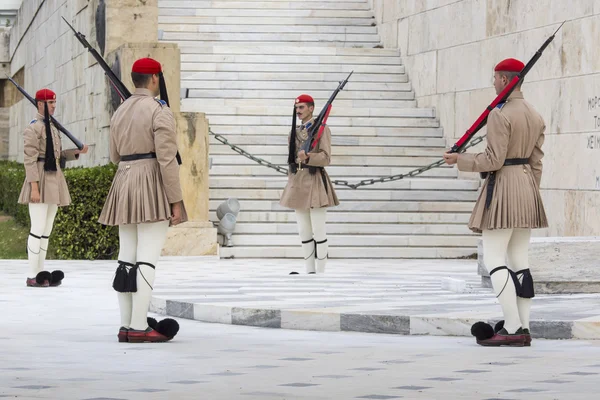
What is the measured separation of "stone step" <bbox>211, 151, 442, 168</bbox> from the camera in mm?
19797

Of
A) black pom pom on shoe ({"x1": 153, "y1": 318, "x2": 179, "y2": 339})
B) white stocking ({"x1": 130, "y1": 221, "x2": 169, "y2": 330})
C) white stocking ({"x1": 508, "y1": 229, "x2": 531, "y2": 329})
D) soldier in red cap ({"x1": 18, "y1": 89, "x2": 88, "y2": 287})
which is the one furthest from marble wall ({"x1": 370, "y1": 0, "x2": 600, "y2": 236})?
white stocking ({"x1": 130, "y1": 221, "x2": 169, "y2": 330})

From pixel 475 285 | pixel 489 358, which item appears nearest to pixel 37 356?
pixel 489 358

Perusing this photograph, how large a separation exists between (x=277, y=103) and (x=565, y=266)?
10947 mm

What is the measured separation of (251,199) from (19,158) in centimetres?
1868

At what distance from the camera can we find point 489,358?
325 inches

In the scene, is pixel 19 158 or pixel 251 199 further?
pixel 19 158

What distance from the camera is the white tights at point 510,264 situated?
8.80 metres

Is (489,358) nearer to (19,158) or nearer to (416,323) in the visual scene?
(416,323)

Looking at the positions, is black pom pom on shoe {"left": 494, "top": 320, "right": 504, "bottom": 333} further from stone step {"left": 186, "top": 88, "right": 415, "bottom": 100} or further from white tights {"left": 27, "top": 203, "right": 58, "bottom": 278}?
stone step {"left": 186, "top": 88, "right": 415, "bottom": 100}

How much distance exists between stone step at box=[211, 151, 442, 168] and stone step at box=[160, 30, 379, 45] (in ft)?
18.0

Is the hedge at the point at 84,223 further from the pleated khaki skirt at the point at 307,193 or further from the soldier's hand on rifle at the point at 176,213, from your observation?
the soldier's hand on rifle at the point at 176,213

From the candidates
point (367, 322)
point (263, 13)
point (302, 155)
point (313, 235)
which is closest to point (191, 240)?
point (313, 235)

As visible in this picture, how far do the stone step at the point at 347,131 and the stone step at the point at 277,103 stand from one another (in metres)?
0.69

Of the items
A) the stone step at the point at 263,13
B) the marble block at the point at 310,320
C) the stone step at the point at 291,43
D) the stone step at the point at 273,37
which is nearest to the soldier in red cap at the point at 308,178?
the marble block at the point at 310,320
